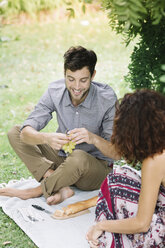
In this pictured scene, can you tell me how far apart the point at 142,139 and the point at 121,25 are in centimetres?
178

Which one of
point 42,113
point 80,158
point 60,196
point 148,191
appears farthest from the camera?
point 42,113

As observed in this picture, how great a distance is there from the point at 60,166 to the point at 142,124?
128cm

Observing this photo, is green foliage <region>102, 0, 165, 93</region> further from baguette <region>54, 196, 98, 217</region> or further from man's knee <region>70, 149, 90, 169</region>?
baguette <region>54, 196, 98, 217</region>

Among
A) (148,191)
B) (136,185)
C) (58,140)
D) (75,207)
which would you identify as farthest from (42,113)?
(148,191)

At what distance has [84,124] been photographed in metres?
3.52

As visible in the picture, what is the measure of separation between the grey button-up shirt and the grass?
899 mm

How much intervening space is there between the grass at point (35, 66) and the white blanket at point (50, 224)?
0.25 ft

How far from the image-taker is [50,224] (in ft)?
10.4

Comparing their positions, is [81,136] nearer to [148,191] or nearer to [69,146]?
[69,146]

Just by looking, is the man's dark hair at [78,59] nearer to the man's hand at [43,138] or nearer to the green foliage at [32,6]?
the man's hand at [43,138]

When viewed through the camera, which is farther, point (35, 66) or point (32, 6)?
point (32, 6)

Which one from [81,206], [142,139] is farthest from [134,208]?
[81,206]

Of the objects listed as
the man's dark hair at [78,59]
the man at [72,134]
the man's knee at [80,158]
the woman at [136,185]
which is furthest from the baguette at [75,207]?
the man's dark hair at [78,59]

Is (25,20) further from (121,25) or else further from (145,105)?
(145,105)
